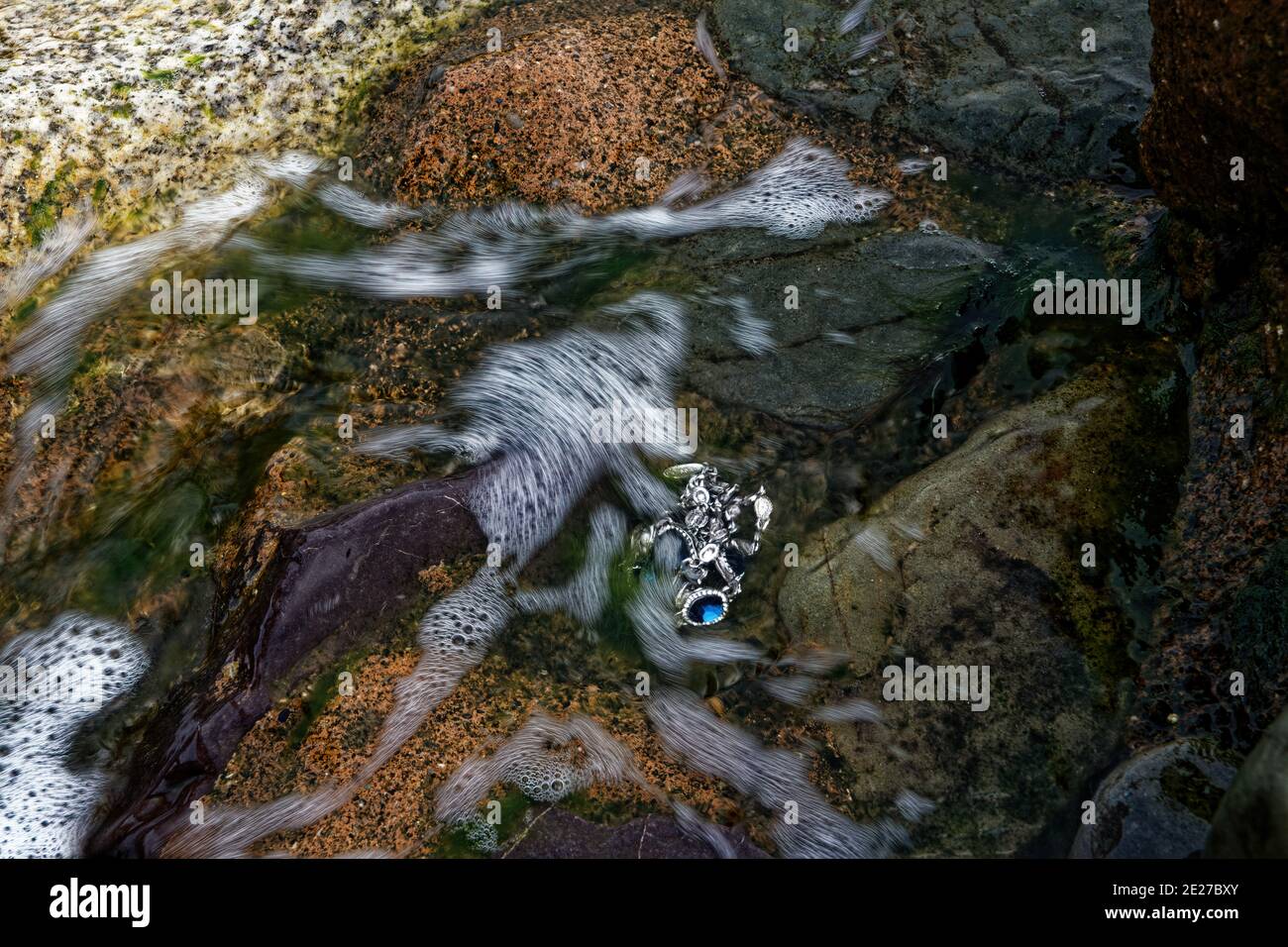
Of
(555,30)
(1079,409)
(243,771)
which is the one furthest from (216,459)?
(1079,409)

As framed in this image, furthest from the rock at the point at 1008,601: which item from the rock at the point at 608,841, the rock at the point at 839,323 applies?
the rock at the point at 608,841

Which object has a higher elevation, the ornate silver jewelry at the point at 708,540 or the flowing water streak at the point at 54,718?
the ornate silver jewelry at the point at 708,540

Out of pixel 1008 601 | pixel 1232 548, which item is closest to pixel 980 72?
pixel 1232 548

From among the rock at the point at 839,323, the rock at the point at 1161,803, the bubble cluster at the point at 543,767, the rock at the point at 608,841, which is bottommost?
the rock at the point at 608,841

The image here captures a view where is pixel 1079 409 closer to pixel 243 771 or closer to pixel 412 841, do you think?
pixel 412 841

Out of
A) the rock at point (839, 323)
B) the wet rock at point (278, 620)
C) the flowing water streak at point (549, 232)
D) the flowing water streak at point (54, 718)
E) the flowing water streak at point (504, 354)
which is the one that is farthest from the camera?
the flowing water streak at point (549, 232)

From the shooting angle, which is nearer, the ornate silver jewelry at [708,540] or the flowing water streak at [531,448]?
the flowing water streak at [531,448]

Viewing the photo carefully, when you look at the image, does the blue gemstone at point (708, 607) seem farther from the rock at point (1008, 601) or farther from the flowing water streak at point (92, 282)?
the flowing water streak at point (92, 282)
